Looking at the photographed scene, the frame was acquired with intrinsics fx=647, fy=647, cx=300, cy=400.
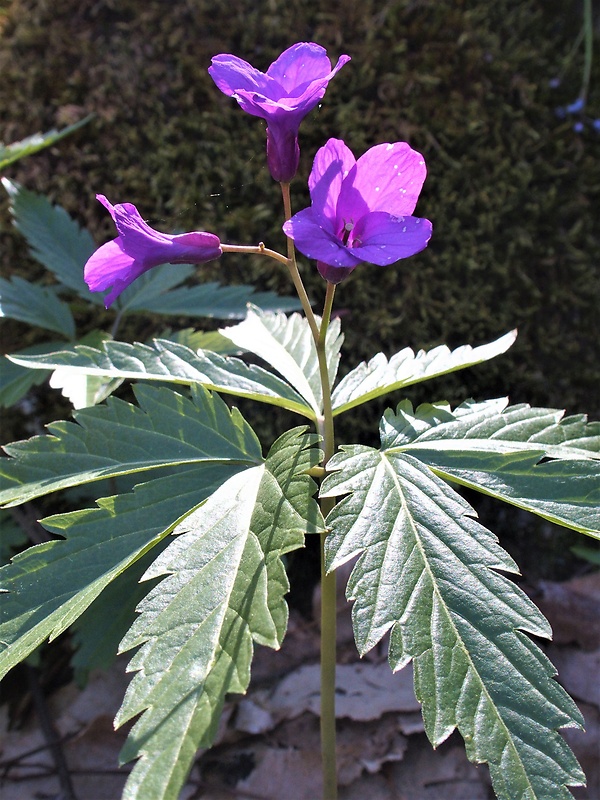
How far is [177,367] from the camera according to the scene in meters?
1.42

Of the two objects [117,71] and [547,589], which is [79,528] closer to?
[547,589]

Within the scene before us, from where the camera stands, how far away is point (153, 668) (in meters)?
1.00

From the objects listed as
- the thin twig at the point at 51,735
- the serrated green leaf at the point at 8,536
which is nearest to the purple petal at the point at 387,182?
the serrated green leaf at the point at 8,536

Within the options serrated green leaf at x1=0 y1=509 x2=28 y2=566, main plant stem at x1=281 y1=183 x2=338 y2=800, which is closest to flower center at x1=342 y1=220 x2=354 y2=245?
main plant stem at x1=281 y1=183 x2=338 y2=800

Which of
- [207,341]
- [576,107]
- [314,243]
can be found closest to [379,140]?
[576,107]

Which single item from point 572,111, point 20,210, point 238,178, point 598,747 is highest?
point 572,111

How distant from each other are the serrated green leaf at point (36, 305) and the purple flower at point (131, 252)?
948 mm

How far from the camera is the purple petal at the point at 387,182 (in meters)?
1.19

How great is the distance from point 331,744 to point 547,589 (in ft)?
4.54

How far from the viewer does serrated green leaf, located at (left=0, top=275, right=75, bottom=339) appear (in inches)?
80.4

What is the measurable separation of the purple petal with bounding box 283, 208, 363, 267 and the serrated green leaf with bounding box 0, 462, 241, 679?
18.9 inches

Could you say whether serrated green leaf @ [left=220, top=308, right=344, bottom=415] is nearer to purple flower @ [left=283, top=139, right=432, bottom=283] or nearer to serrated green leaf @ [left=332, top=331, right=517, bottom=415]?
serrated green leaf @ [left=332, top=331, right=517, bottom=415]

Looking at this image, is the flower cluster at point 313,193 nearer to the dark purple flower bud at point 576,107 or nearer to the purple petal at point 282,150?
the purple petal at point 282,150

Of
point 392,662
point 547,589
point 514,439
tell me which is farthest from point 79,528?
point 547,589
